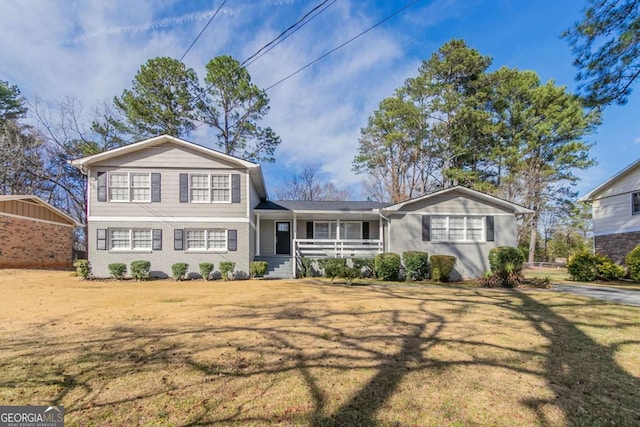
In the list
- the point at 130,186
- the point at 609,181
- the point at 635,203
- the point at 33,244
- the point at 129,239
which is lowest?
the point at 33,244

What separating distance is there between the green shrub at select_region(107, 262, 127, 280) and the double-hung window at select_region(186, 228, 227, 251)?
2.74 m

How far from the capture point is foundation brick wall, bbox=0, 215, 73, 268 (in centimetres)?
1620

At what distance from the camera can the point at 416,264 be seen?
13633mm

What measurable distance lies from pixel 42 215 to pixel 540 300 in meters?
24.3

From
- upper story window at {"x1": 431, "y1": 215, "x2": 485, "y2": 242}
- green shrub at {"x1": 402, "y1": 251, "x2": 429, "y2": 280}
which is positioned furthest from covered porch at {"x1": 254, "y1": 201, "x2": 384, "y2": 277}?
upper story window at {"x1": 431, "y1": 215, "x2": 485, "y2": 242}

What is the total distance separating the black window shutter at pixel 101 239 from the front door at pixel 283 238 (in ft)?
26.3

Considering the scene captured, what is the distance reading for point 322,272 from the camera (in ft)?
48.4

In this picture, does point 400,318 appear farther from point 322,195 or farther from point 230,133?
point 322,195

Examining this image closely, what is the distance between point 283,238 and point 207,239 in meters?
4.57

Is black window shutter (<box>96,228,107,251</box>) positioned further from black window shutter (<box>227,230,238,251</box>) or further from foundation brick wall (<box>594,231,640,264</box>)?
foundation brick wall (<box>594,231,640,264</box>)

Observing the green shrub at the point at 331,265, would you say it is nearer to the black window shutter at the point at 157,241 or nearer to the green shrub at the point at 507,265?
the green shrub at the point at 507,265

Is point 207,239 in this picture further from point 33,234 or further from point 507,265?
point 507,265

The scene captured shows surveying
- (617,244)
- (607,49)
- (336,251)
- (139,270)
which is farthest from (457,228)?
(139,270)

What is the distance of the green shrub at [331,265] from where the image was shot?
13.4 meters
